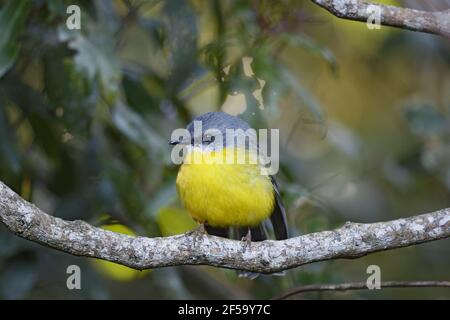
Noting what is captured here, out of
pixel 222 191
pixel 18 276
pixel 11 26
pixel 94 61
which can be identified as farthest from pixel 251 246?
pixel 18 276

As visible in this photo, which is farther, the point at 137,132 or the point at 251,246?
the point at 137,132

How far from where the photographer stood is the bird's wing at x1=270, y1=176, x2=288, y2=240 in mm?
5098

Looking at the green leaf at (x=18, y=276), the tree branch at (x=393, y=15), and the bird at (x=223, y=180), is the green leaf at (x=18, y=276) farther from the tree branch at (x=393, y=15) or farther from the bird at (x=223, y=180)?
the tree branch at (x=393, y=15)

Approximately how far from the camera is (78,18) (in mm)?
5008

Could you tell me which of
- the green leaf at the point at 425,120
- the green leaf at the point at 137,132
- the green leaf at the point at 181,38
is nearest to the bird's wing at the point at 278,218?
the green leaf at the point at 137,132

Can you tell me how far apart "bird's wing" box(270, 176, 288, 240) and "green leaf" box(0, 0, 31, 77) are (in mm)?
1773

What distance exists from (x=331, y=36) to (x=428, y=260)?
2456 millimetres

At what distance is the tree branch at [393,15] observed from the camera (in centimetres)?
398

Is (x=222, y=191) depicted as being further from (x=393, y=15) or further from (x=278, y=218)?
(x=393, y=15)

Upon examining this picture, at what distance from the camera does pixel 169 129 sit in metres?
6.07

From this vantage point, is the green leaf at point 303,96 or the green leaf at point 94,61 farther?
the green leaf at point 303,96

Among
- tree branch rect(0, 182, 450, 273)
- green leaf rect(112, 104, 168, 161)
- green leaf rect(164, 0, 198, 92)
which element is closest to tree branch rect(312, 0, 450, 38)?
tree branch rect(0, 182, 450, 273)

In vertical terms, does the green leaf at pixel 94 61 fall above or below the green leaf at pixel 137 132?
above

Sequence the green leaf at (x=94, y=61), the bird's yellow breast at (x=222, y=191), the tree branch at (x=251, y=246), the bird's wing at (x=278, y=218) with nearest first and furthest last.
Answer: the tree branch at (x=251, y=246) → the bird's yellow breast at (x=222, y=191) → the green leaf at (x=94, y=61) → the bird's wing at (x=278, y=218)
